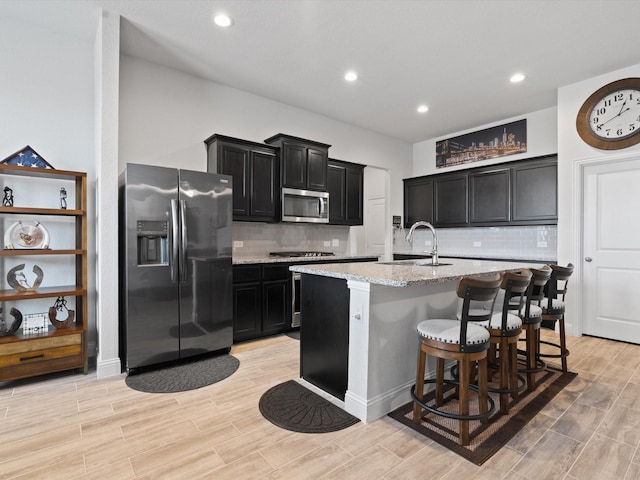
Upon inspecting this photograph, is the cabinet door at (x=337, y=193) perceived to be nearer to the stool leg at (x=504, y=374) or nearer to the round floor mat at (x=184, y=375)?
the round floor mat at (x=184, y=375)

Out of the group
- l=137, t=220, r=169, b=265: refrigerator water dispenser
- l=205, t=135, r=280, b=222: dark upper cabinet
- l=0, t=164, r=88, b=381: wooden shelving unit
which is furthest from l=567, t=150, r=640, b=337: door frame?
l=0, t=164, r=88, b=381: wooden shelving unit

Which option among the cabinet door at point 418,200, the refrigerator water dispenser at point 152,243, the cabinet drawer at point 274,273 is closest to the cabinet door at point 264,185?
the cabinet drawer at point 274,273

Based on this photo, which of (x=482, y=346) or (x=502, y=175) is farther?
(x=502, y=175)

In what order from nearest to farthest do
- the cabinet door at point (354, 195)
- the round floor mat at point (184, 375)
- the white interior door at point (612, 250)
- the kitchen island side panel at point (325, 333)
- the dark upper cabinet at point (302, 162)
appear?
the kitchen island side panel at point (325, 333) → the round floor mat at point (184, 375) → the white interior door at point (612, 250) → the dark upper cabinet at point (302, 162) → the cabinet door at point (354, 195)

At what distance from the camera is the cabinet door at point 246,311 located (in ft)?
12.4

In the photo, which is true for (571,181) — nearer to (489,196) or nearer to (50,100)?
(489,196)

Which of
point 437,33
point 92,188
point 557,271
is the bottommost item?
point 557,271

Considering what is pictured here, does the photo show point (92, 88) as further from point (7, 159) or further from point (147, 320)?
point (147, 320)

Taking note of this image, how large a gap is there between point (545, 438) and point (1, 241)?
14.5ft

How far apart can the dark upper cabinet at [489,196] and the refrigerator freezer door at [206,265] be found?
403 centimetres

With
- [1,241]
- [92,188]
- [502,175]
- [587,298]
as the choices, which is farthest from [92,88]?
[587,298]

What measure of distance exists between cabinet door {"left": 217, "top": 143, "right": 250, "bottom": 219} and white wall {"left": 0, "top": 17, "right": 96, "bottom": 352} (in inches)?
50.3

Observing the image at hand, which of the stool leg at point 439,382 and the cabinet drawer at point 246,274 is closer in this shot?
the stool leg at point 439,382

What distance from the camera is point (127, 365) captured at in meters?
2.95
